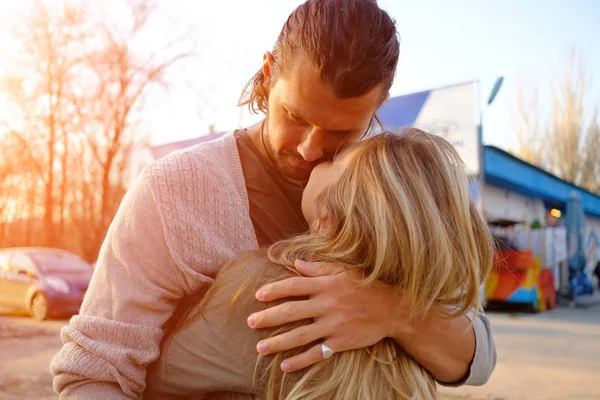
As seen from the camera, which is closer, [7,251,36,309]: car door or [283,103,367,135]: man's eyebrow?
[283,103,367,135]: man's eyebrow

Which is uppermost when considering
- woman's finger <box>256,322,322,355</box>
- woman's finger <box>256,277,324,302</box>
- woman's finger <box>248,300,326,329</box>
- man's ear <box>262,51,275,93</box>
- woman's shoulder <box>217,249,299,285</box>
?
man's ear <box>262,51,275,93</box>

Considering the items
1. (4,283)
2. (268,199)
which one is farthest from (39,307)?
(268,199)

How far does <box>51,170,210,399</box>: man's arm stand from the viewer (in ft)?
4.60

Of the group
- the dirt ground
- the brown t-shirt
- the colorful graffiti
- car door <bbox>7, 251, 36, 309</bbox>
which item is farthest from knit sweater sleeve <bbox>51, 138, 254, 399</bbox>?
the colorful graffiti

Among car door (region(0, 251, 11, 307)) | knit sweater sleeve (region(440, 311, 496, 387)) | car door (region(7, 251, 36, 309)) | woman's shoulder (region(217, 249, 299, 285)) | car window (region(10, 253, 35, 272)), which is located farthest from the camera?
car door (region(0, 251, 11, 307))

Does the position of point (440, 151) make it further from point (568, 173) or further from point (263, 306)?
point (568, 173)

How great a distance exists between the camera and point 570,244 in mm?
13258

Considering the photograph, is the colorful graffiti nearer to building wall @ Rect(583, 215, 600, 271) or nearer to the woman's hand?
the woman's hand

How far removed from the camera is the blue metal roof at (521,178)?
13.0 metres

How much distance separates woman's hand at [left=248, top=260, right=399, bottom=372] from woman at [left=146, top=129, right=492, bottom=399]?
0.03 meters

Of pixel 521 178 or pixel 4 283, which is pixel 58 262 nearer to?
pixel 4 283

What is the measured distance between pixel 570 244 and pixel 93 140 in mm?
12651

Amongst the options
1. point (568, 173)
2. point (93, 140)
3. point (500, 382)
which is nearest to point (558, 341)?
point (500, 382)

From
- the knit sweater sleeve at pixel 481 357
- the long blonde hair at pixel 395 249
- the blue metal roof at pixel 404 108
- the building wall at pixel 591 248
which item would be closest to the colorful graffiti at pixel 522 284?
the blue metal roof at pixel 404 108
